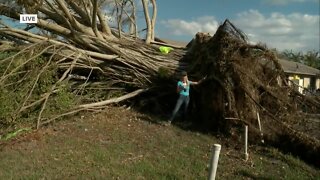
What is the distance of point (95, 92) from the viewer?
13.0m

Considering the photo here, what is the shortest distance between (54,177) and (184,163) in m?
2.56

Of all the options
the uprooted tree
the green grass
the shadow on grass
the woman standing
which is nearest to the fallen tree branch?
the uprooted tree

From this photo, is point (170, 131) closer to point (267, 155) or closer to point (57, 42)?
point (267, 155)

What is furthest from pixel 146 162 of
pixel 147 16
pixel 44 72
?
pixel 147 16

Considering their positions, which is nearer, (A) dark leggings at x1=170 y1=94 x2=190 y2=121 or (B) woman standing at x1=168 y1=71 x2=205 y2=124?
(A) dark leggings at x1=170 y1=94 x2=190 y2=121

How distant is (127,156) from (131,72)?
489 cm

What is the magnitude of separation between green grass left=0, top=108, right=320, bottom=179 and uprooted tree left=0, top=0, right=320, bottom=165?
728mm

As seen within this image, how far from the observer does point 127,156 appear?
8.89 m

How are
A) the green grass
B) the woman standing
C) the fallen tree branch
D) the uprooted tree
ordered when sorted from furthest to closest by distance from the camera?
1. the woman standing
2. the fallen tree branch
3. the uprooted tree
4. the green grass

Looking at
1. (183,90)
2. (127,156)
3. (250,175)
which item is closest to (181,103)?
(183,90)

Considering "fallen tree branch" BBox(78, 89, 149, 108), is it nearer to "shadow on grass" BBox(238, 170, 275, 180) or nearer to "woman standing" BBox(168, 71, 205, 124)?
"woman standing" BBox(168, 71, 205, 124)

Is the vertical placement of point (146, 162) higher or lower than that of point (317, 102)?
lower

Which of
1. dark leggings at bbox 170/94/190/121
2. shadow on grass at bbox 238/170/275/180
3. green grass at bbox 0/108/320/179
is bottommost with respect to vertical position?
shadow on grass at bbox 238/170/275/180

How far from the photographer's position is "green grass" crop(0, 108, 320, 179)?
7.81m
